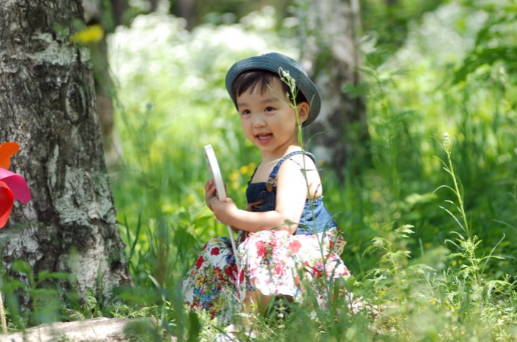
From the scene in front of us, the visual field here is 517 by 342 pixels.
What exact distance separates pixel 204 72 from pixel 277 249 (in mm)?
7467

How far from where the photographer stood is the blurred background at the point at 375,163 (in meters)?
2.28

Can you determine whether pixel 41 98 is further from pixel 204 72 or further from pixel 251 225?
pixel 204 72

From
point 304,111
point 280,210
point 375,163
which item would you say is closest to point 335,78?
point 375,163

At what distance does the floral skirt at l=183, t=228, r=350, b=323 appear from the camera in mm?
2543

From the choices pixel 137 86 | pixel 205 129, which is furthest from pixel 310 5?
pixel 137 86

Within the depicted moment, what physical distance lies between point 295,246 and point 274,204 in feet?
0.68

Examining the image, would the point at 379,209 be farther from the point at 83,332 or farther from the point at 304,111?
the point at 83,332

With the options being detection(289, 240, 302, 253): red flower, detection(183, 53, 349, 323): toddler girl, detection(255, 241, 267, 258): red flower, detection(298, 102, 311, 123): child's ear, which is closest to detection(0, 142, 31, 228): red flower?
detection(183, 53, 349, 323): toddler girl

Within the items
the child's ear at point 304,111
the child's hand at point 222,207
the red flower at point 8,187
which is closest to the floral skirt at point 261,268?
the child's hand at point 222,207

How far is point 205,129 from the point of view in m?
7.37

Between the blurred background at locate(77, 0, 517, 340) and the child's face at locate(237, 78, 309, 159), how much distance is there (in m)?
0.15

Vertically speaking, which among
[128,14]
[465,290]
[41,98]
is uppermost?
[128,14]

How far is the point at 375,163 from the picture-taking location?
179 inches

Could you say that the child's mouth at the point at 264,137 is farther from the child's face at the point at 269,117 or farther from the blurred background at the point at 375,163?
the blurred background at the point at 375,163
